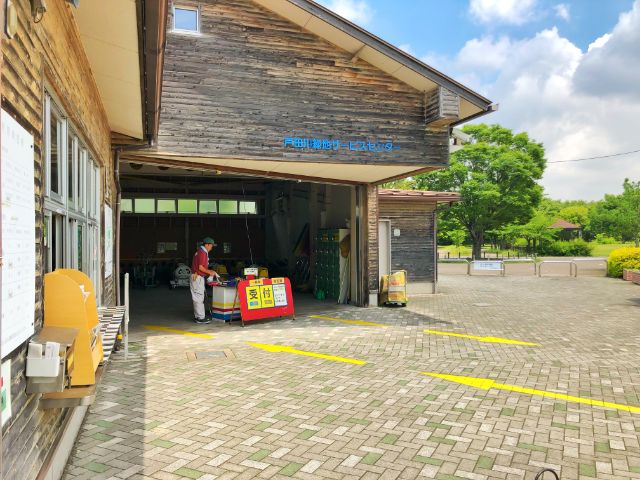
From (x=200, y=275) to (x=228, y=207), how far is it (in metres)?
12.5

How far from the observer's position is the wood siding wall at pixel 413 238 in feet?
57.3

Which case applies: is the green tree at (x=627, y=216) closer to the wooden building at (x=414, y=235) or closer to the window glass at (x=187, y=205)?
the wooden building at (x=414, y=235)

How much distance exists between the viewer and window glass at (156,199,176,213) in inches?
890

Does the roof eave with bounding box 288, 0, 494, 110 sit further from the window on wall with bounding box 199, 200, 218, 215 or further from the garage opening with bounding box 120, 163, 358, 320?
the window on wall with bounding box 199, 200, 218, 215

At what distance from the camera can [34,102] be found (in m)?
3.13

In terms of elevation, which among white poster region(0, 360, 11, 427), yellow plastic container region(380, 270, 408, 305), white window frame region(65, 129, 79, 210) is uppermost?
white window frame region(65, 129, 79, 210)

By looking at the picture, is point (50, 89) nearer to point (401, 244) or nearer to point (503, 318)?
point (503, 318)

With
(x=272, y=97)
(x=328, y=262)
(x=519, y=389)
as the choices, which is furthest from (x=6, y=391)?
(x=328, y=262)

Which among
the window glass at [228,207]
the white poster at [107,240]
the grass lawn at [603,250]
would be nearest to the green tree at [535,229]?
the grass lawn at [603,250]

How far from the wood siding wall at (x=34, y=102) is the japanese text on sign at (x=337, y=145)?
20.3 feet

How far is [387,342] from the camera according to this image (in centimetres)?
945

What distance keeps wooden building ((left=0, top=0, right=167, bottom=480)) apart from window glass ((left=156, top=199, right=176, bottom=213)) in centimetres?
1518

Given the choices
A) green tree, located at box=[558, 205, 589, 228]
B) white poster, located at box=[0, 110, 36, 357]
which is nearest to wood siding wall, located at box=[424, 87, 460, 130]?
white poster, located at box=[0, 110, 36, 357]

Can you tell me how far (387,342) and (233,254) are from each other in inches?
592
